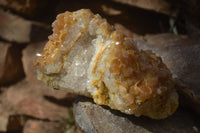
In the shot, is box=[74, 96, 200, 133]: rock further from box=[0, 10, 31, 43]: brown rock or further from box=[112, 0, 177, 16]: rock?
box=[0, 10, 31, 43]: brown rock

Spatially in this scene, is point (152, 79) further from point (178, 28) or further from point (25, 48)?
point (25, 48)

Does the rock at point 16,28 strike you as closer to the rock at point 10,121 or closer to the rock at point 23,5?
the rock at point 23,5

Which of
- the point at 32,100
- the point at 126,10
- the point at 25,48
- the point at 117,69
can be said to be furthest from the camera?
the point at 32,100

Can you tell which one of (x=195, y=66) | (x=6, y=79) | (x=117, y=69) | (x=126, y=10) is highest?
(x=126, y=10)

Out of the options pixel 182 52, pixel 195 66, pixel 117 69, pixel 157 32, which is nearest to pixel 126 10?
pixel 157 32

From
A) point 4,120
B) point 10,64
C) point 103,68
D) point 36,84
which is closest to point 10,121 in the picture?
point 4,120

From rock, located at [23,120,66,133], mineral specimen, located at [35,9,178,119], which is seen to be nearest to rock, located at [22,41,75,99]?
rock, located at [23,120,66,133]
